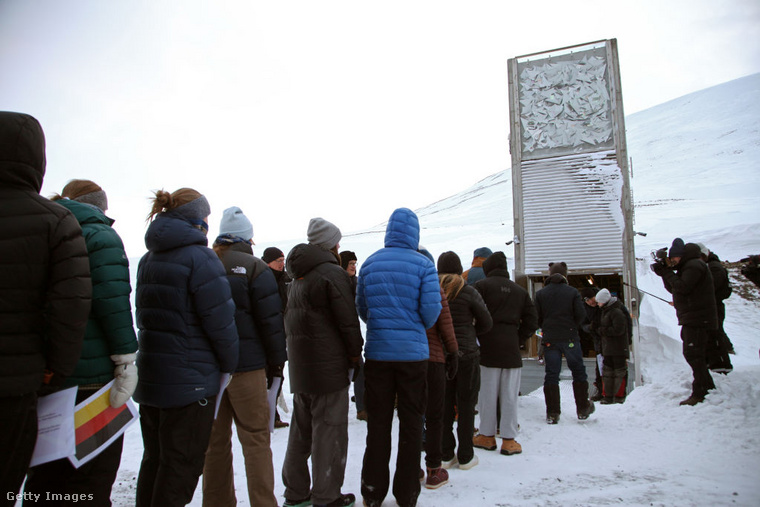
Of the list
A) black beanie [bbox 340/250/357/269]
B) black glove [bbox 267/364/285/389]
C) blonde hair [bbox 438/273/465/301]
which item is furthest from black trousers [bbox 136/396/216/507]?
black beanie [bbox 340/250/357/269]

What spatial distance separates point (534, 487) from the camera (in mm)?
3791

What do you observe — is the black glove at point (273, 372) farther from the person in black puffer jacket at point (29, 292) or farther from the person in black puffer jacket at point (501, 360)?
the person in black puffer jacket at point (501, 360)

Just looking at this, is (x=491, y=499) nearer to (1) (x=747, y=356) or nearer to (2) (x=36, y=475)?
(2) (x=36, y=475)

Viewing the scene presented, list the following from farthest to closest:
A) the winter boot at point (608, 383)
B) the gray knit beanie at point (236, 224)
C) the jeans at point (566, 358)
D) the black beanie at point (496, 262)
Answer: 1. the winter boot at point (608, 383)
2. the jeans at point (566, 358)
3. the black beanie at point (496, 262)
4. the gray knit beanie at point (236, 224)

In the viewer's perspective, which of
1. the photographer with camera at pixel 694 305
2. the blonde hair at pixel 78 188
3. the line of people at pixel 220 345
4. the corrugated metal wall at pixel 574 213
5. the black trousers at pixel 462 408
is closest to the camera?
the line of people at pixel 220 345

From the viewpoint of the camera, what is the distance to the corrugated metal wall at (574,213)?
35.8ft

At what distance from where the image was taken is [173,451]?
105 inches

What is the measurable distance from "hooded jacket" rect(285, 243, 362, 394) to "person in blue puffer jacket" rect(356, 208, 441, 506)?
0.18 meters

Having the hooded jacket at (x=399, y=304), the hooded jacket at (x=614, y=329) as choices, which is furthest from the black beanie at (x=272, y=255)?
the hooded jacket at (x=614, y=329)

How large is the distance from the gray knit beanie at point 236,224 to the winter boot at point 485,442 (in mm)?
2960

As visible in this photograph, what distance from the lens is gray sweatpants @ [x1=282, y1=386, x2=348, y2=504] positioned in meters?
3.33

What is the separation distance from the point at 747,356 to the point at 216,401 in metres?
11.6

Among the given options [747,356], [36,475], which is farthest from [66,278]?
[747,356]

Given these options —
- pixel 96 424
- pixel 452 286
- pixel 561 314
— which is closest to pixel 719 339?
pixel 561 314
